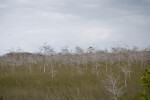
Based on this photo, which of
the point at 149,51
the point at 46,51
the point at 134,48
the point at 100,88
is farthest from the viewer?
the point at 134,48

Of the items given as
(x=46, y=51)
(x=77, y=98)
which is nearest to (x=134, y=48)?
(x=46, y=51)

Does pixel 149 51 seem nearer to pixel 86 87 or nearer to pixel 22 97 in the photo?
pixel 86 87

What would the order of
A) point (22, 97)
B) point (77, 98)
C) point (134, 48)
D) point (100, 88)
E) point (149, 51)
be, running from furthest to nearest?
1. point (134, 48)
2. point (149, 51)
3. point (100, 88)
4. point (22, 97)
5. point (77, 98)

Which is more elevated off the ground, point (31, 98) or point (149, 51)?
point (149, 51)

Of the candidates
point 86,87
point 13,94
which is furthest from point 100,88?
point 13,94

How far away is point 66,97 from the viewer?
7.13 m

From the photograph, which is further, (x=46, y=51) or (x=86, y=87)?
(x=46, y=51)

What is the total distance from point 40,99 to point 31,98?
0.53 meters

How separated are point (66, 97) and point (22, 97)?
8.34 feet

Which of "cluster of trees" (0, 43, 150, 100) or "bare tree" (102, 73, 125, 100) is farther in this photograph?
"cluster of trees" (0, 43, 150, 100)

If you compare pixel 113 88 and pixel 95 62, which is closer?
pixel 113 88

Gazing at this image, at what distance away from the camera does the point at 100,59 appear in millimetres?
29219

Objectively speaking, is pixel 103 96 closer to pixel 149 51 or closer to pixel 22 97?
pixel 22 97

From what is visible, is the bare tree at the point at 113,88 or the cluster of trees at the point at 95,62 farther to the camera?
the cluster of trees at the point at 95,62
